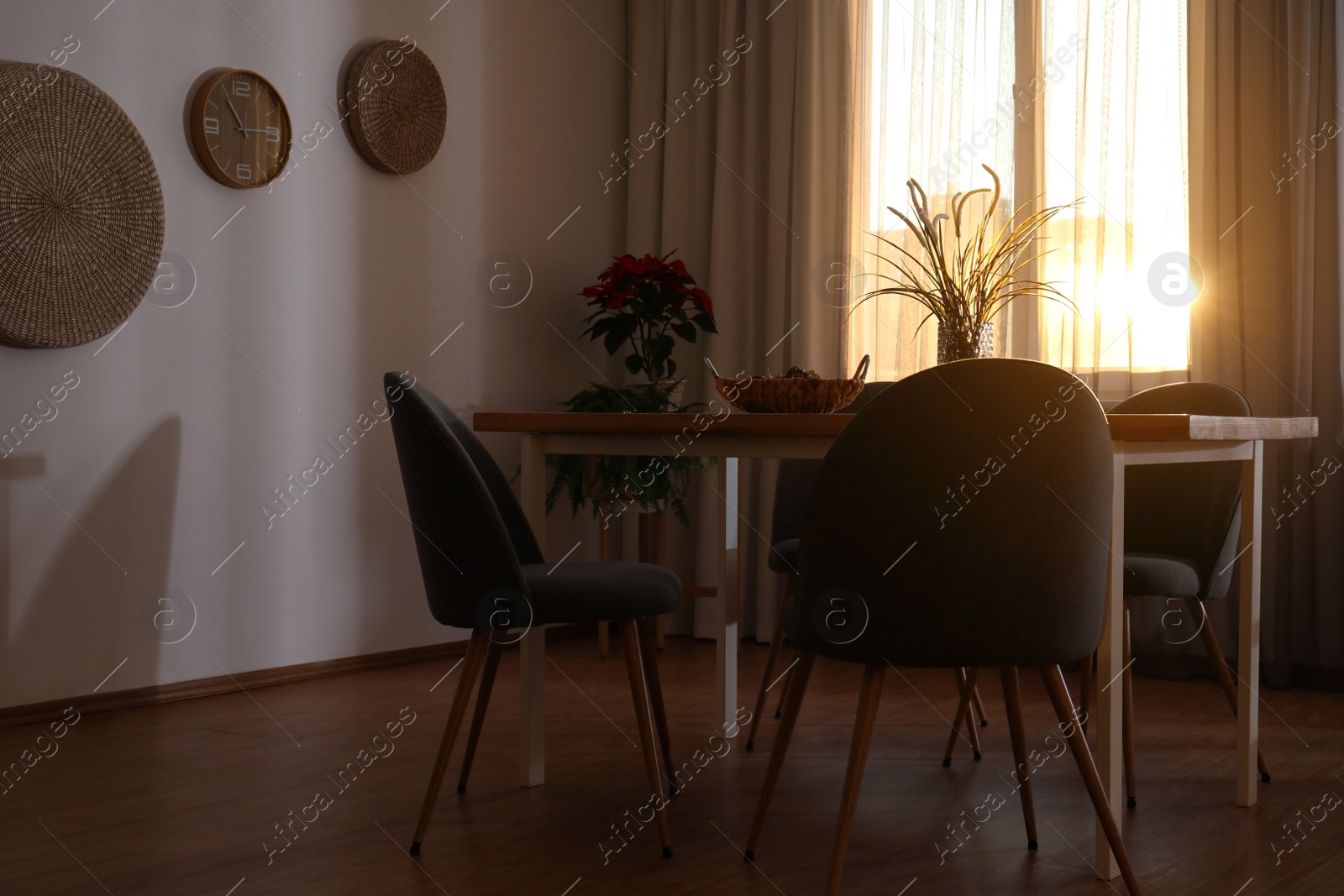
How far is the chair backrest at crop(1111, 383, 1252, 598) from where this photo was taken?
8.02ft

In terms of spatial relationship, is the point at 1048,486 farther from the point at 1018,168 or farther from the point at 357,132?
the point at 357,132

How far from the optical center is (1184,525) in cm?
→ 260

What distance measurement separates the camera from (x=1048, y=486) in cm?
162

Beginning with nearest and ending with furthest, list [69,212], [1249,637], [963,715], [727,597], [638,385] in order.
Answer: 1. [1249,637]
2. [963,715]
3. [727,597]
4. [69,212]
5. [638,385]

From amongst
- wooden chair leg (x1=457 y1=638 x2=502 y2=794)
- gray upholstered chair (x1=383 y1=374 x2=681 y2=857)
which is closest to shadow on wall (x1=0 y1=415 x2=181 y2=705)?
wooden chair leg (x1=457 y1=638 x2=502 y2=794)

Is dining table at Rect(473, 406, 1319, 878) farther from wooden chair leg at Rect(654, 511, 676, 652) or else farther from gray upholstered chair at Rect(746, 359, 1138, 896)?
wooden chair leg at Rect(654, 511, 676, 652)

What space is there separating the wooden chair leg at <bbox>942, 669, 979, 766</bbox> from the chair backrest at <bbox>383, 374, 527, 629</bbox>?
1.00 metres

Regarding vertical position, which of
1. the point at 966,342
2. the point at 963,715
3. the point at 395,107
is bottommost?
the point at 963,715

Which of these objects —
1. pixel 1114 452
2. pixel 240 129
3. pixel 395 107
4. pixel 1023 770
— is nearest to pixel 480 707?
pixel 1023 770

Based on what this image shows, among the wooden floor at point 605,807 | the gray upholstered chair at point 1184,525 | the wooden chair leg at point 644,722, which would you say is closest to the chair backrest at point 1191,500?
the gray upholstered chair at point 1184,525

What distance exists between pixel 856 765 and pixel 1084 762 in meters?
0.33

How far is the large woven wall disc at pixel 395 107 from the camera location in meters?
3.64

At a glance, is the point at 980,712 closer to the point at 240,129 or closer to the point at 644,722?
the point at 644,722

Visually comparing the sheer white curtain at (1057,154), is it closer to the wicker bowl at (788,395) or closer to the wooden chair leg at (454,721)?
the wicker bowl at (788,395)
